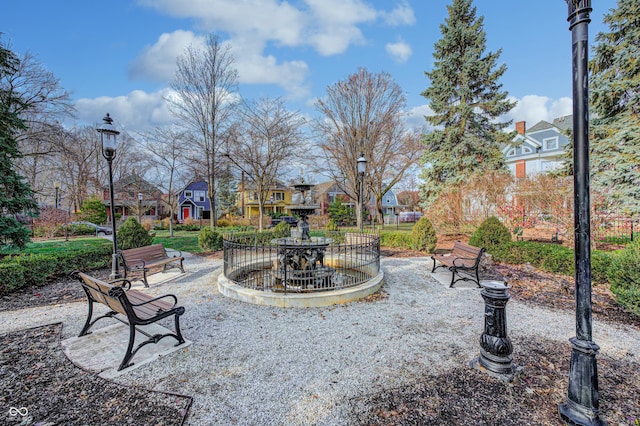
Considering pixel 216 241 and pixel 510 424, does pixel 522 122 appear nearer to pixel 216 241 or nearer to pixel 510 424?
pixel 216 241

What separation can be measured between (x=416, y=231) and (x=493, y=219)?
3138mm

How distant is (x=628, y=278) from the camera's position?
4.88 m

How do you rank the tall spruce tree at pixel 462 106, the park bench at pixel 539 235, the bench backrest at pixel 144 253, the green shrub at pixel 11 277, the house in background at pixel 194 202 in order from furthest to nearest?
1. the house in background at pixel 194 202
2. the tall spruce tree at pixel 462 106
3. the park bench at pixel 539 235
4. the bench backrest at pixel 144 253
5. the green shrub at pixel 11 277

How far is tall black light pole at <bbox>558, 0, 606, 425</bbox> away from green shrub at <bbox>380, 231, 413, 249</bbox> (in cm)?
1003

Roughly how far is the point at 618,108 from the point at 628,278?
11139 millimetres

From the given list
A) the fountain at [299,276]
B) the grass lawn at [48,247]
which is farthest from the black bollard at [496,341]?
the grass lawn at [48,247]

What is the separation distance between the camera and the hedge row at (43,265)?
640cm

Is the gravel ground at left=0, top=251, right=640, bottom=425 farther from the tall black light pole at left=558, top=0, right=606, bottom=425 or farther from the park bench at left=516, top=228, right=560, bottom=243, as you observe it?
the park bench at left=516, top=228, right=560, bottom=243

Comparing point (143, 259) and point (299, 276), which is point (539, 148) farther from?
point (143, 259)

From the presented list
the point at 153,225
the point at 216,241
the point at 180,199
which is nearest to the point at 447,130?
the point at 216,241

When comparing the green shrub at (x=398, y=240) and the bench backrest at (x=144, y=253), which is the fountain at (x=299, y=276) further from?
the green shrub at (x=398, y=240)

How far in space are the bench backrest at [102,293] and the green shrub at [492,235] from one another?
10.4 m

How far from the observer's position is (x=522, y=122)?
3238 centimetres

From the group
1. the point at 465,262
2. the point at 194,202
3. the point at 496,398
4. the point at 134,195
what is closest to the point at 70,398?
the point at 496,398
